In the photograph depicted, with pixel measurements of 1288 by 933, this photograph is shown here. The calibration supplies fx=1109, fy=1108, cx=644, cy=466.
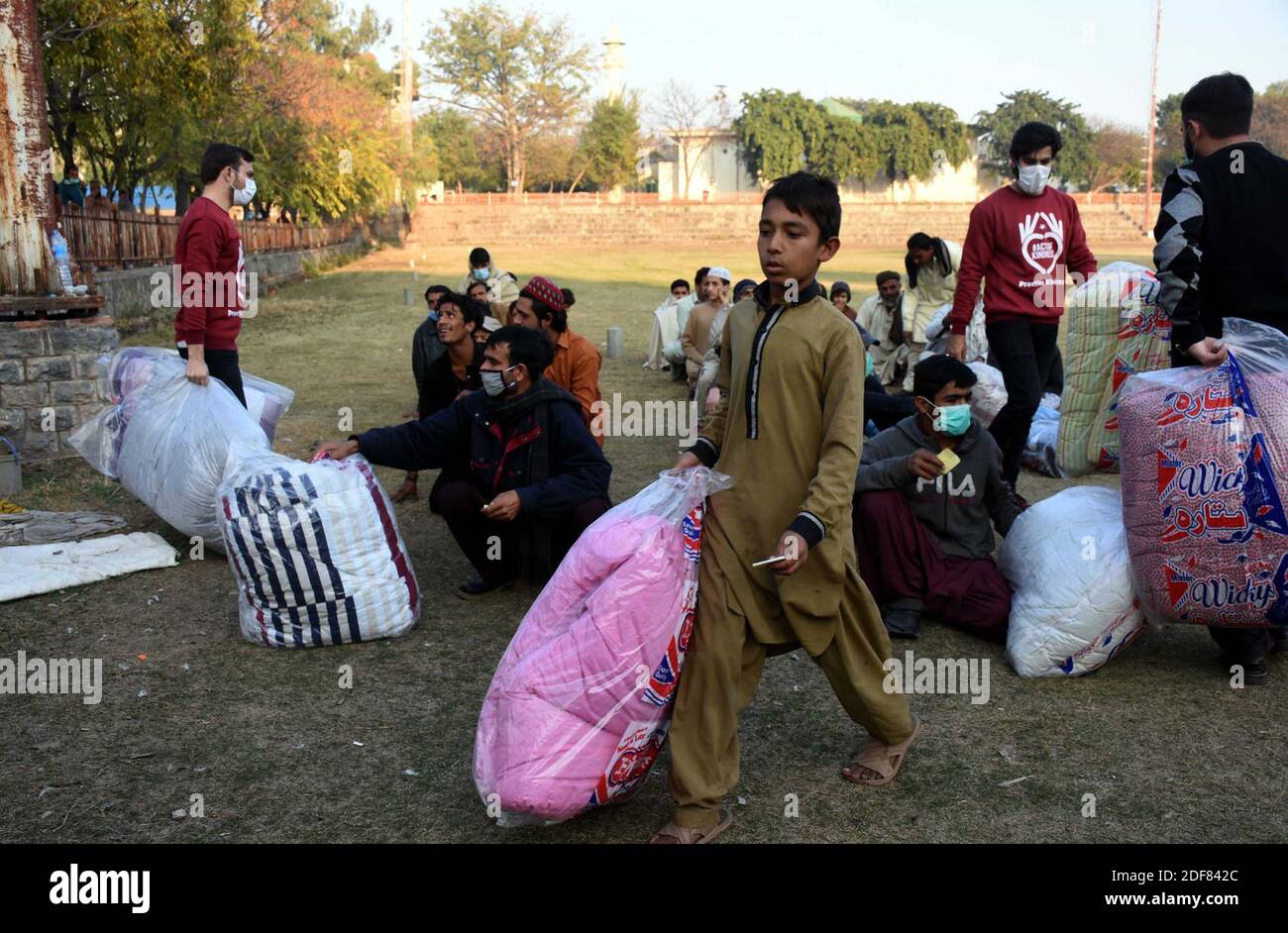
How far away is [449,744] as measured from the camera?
11.1 ft

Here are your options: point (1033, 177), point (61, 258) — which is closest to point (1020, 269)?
point (1033, 177)

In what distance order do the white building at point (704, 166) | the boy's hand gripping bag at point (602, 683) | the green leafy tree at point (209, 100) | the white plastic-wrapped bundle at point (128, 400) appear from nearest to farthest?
the boy's hand gripping bag at point (602, 683) < the white plastic-wrapped bundle at point (128, 400) < the green leafy tree at point (209, 100) < the white building at point (704, 166)

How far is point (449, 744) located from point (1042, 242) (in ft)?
11.8

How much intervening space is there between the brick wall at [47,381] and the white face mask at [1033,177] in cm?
570

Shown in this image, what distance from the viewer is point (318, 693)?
3.73m

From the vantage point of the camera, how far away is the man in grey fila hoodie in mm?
4164

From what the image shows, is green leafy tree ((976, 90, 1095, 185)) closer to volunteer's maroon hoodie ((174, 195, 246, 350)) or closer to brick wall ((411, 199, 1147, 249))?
brick wall ((411, 199, 1147, 249))

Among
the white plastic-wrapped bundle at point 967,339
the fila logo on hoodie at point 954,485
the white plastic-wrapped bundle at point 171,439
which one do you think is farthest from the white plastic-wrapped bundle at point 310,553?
the white plastic-wrapped bundle at point 967,339

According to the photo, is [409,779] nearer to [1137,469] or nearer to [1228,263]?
[1137,469]

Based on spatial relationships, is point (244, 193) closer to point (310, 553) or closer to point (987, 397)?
point (310, 553)

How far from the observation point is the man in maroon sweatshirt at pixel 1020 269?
202 inches

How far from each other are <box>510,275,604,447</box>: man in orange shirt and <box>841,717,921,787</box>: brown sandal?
102 inches

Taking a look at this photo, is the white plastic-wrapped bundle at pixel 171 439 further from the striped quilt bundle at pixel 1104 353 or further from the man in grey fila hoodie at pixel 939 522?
the striped quilt bundle at pixel 1104 353

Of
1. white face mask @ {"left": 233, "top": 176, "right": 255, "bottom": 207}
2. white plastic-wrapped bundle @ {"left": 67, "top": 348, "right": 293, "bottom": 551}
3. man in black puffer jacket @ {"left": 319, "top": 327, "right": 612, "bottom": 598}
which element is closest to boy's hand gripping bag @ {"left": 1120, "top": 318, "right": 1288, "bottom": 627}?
man in black puffer jacket @ {"left": 319, "top": 327, "right": 612, "bottom": 598}
